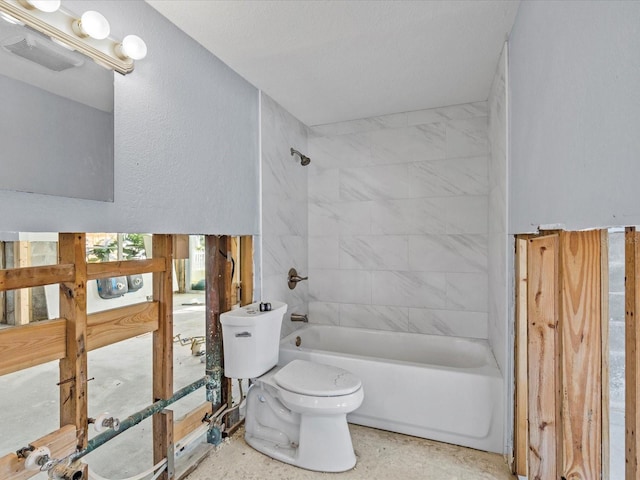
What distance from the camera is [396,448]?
2059 mm

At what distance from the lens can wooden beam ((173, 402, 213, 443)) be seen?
1.86 meters

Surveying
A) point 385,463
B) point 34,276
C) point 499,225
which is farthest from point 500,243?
point 34,276

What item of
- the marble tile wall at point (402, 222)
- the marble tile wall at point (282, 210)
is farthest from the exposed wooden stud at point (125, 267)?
the marble tile wall at point (402, 222)

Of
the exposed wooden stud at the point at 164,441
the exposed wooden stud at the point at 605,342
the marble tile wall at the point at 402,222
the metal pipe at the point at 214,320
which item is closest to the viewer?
the exposed wooden stud at the point at 605,342

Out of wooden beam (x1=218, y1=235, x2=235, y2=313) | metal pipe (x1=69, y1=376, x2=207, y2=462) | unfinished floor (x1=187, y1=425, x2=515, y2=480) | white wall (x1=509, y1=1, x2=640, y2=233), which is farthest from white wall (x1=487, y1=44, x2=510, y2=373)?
metal pipe (x1=69, y1=376, x2=207, y2=462)

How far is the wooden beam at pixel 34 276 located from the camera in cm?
117

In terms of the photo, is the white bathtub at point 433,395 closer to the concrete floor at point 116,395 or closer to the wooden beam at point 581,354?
the concrete floor at point 116,395

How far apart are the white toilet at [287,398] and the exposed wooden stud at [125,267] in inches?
20.5

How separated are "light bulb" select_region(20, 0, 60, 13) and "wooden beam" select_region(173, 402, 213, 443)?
1.91 meters

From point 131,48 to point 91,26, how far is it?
18 centimetres

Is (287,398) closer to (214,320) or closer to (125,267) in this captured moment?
(214,320)

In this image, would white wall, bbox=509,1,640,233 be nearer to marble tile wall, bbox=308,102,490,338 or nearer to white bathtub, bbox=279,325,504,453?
white bathtub, bbox=279,325,504,453

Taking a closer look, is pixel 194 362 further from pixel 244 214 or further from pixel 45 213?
pixel 45 213

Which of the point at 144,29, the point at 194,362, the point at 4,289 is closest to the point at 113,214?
the point at 4,289
